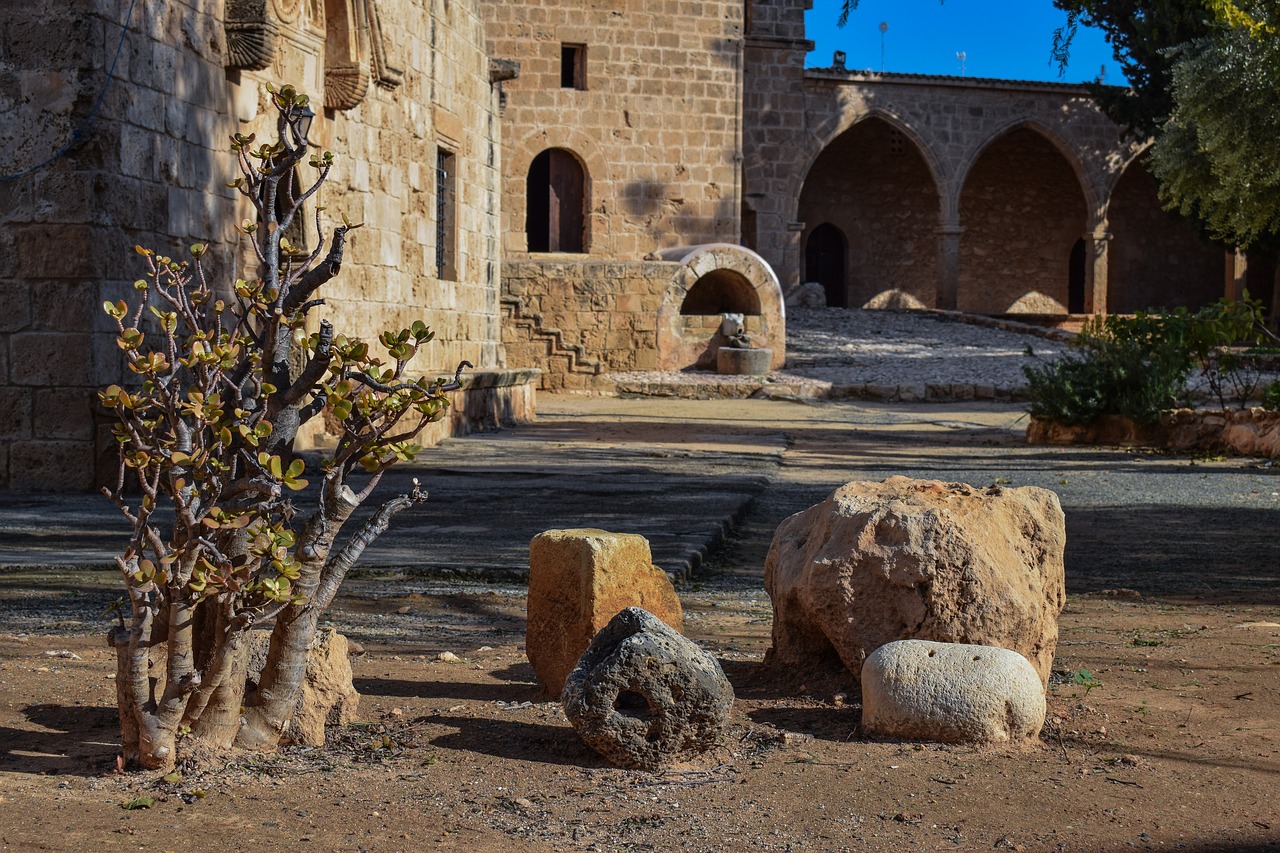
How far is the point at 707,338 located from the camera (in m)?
20.5

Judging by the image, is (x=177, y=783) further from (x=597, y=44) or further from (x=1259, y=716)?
(x=597, y=44)

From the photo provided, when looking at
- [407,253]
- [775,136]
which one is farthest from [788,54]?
[407,253]

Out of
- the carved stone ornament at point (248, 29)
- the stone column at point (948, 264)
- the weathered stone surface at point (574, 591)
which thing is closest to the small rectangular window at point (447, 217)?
the carved stone ornament at point (248, 29)

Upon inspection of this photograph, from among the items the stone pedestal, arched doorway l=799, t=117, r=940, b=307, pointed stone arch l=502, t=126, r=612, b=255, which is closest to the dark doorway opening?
arched doorway l=799, t=117, r=940, b=307

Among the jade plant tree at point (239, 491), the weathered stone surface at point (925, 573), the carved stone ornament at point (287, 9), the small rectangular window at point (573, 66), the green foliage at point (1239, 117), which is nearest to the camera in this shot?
the jade plant tree at point (239, 491)

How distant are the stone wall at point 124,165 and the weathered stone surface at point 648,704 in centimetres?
531

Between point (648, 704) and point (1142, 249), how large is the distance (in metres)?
32.6

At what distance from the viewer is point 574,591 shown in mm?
3703

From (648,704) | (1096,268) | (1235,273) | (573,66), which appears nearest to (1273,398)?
(648,704)

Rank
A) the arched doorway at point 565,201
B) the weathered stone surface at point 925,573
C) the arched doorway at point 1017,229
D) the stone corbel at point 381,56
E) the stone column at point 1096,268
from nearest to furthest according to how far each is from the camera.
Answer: the weathered stone surface at point 925,573 < the stone corbel at point 381,56 < the arched doorway at point 565,201 < the stone column at point 1096,268 < the arched doorway at point 1017,229

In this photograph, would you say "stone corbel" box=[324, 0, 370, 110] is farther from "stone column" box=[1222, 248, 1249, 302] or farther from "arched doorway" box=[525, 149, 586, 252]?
"stone column" box=[1222, 248, 1249, 302]

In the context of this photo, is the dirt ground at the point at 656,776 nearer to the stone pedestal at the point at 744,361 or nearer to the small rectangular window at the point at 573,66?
the stone pedestal at the point at 744,361

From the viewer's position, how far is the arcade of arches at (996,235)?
3148cm

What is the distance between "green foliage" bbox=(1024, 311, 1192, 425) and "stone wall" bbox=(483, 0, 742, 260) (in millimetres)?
11278
